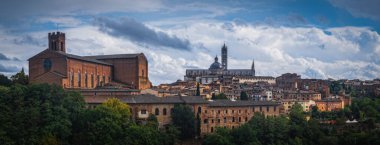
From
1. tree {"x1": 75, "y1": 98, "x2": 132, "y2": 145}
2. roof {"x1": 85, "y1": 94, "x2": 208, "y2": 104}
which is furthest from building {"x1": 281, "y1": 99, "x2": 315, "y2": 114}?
tree {"x1": 75, "y1": 98, "x2": 132, "y2": 145}

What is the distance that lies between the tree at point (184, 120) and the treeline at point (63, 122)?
195cm

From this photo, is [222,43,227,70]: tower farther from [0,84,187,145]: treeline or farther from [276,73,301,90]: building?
[0,84,187,145]: treeline

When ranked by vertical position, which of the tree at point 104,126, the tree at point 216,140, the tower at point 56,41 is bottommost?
the tree at point 216,140

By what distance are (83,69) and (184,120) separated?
50.8ft

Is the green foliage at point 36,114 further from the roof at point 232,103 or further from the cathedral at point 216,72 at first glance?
the cathedral at point 216,72

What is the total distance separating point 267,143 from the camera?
51.3 metres

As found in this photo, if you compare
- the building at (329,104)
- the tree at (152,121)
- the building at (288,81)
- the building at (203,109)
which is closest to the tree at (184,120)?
the building at (203,109)

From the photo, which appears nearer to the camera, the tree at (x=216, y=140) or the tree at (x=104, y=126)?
the tree at (x=104, y=126)

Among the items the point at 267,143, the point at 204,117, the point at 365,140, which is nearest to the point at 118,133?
the point at 204,117

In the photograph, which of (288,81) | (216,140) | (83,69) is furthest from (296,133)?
(288,81)

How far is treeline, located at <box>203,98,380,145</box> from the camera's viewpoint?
49844mm

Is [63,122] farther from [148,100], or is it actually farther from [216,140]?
[216,140]

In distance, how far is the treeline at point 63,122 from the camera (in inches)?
1703

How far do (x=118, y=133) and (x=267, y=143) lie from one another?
49.1ft
